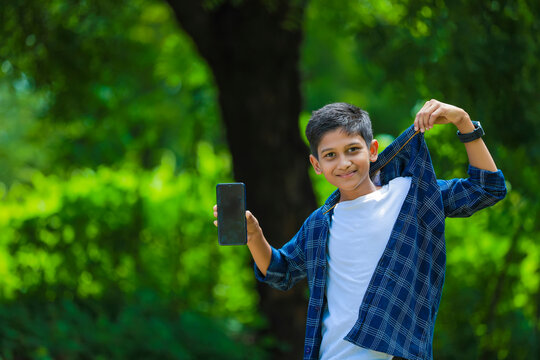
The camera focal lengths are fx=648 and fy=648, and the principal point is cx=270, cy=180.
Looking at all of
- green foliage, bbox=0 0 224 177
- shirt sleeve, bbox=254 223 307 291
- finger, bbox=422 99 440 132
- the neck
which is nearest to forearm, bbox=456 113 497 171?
finger, bbox=422 99 440 132

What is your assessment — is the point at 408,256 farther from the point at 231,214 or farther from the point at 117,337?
the point at 117,337

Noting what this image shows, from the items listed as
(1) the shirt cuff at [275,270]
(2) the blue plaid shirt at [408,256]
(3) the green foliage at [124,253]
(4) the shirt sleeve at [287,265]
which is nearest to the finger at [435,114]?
(2) the blue plaid shirt at [408,256]

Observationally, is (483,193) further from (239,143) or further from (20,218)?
(20,218)

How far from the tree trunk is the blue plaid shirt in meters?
2.73

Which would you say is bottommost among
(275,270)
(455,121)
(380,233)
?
(275,270)

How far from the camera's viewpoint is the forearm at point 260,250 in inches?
92.2

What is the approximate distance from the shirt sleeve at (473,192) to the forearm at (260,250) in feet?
2.14

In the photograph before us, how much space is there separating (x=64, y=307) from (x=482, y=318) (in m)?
3.47

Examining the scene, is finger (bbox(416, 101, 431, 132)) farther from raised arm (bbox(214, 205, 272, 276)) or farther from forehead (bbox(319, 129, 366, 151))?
raised arm (bbox(214, 205, 272, 276))

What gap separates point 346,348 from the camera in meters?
2.11

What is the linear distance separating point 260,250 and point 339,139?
507 millimetres

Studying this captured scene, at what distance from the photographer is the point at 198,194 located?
20.5ft

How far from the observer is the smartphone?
2.24m

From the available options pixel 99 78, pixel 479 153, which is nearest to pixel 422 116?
pixel 479 153
